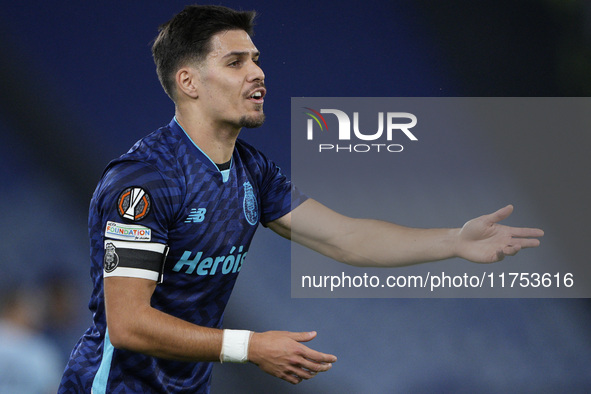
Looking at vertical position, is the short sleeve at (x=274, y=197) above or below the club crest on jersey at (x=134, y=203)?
above

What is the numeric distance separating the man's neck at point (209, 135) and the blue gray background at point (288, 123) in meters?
1.53

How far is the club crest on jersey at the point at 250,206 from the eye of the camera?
2545mm

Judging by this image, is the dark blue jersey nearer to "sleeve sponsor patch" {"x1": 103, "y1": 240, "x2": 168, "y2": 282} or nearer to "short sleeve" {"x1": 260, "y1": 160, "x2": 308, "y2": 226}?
"sleeve sponsor patch" {"x1": 103, "y1": 240, "x2": 168, "y2": 282}

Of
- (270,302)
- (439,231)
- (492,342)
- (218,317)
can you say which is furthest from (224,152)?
(492,342)

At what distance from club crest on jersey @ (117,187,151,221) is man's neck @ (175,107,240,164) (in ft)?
1.27

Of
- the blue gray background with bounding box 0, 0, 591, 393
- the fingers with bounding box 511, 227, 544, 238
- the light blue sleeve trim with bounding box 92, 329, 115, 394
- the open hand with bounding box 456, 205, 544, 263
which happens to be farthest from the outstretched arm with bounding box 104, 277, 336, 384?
the blue gray background with bounding box 0, 0, 591, 393

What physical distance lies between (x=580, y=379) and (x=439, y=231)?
6.05 feet

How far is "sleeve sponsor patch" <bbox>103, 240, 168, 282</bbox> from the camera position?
2094 mm

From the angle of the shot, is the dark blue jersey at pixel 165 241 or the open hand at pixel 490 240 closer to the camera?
the dark blue jersey at pixel 165 241

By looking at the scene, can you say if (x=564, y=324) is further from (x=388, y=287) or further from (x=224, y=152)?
(x=224, y=152)

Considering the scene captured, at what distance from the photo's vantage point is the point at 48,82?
4.01m

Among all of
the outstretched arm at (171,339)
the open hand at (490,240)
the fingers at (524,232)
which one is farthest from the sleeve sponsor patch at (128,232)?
the fingers at (524,232)

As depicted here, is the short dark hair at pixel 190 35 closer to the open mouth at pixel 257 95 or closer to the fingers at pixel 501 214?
the open mouth at pixel 257 95

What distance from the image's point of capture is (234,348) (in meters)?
2.13
